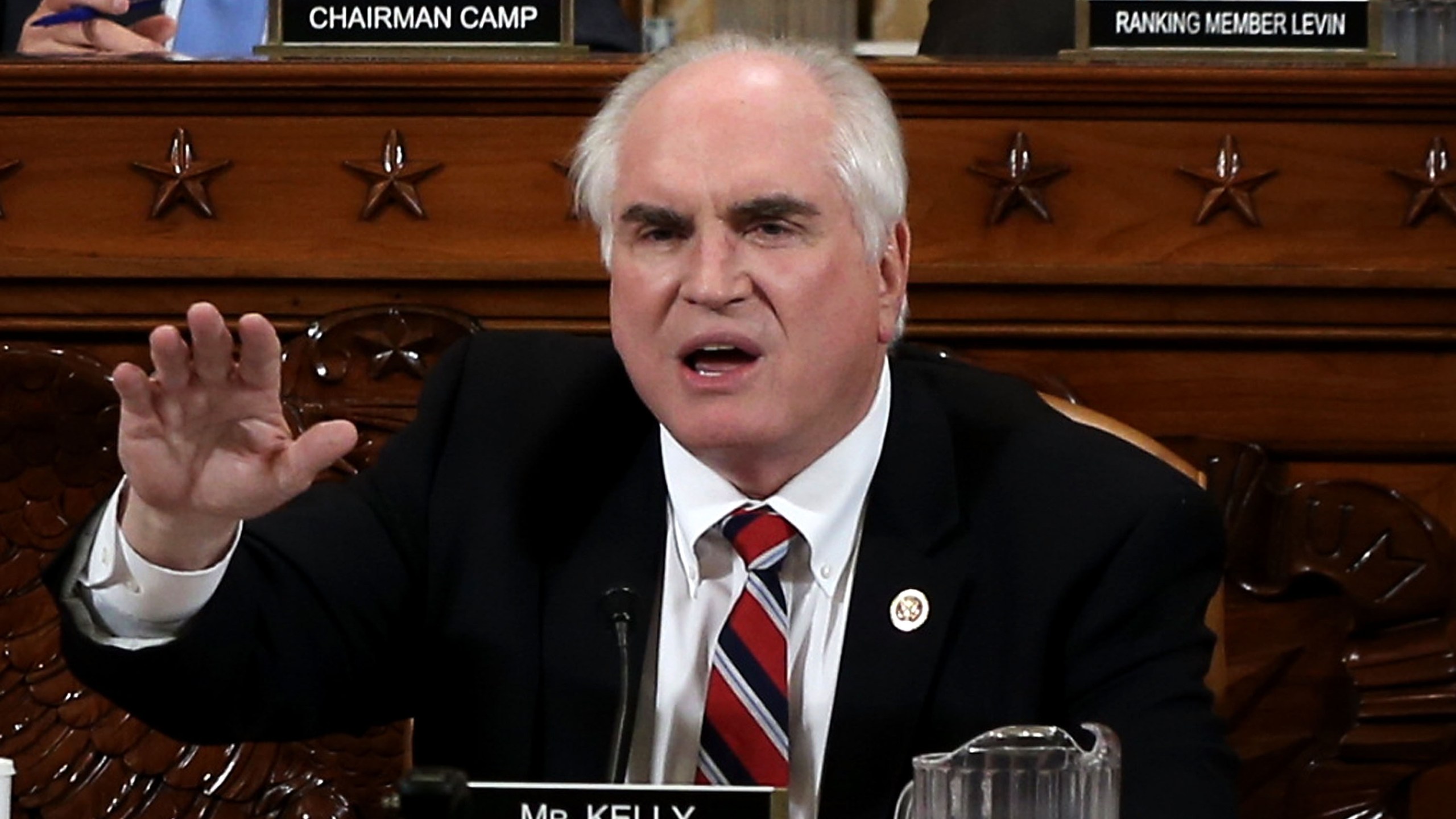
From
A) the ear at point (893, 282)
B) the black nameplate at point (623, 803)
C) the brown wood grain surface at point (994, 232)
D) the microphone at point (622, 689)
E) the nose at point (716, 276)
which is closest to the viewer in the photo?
the black nameplate at point (623, 803)

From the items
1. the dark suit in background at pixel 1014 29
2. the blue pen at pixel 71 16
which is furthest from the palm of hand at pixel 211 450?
the dark suit in background at pixel 1014 29

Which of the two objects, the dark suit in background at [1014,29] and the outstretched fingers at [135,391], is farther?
the dark suit in background at [1014,29]

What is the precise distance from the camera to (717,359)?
1.92m

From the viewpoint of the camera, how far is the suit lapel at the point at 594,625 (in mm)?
1953

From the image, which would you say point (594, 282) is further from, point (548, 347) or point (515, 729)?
point (515, 729)

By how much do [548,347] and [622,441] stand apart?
5.1 inches

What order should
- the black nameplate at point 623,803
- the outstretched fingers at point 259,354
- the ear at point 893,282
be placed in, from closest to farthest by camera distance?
the black nameplate at point 623,803 < the outstretched fingers at point 259,354 < the ear at point 893,282

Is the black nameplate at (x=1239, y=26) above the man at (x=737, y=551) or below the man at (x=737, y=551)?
above

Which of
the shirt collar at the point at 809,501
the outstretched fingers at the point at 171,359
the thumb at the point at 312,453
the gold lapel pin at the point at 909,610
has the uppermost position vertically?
the outstretched fingers at the point at 171,359

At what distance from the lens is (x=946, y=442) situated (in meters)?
2.09

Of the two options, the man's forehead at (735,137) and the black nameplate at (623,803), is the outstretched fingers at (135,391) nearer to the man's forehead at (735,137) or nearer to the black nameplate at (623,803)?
the black nameplate at (623,803)

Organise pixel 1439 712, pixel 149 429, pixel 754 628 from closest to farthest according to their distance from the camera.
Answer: pixel 149 429, pixel 754 628, pixel 1439 712

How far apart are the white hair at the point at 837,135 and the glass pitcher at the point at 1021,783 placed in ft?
2.14

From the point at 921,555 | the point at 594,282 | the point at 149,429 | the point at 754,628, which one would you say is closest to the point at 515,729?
the point at 754,628
